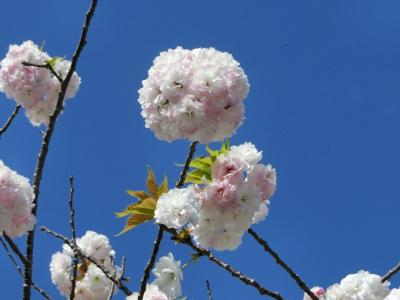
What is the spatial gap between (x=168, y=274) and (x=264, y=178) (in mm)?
723

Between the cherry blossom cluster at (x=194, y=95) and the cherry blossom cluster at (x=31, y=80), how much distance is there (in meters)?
2.02

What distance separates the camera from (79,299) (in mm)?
4992

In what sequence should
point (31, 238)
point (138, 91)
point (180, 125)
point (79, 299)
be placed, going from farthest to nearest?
point (79, 299)
point (31, 238)
point (138, 91)
point (180, 125)

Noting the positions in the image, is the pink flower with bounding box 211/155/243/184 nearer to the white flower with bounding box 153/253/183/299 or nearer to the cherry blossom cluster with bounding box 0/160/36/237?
the white flower with bounding box 153/253/183/299

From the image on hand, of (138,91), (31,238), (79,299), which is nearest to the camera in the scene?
(138,91)

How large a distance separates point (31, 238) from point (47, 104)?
1.72 m

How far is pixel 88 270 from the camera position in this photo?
4.81 metres

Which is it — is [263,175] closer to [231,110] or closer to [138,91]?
[231,110]

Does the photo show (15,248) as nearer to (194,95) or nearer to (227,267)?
(227,267)

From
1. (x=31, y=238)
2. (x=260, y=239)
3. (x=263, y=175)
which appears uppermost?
(x=31, y=238)

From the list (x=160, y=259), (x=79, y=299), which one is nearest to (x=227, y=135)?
(x=160, y=259)

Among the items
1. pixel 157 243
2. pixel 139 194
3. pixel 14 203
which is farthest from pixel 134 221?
pixel 14 203

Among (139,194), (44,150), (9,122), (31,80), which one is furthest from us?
(31,80)

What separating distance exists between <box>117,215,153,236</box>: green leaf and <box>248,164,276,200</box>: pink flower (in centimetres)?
58
